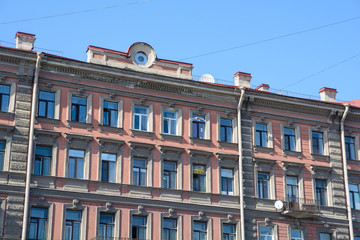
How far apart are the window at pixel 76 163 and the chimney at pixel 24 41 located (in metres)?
→ 4.91

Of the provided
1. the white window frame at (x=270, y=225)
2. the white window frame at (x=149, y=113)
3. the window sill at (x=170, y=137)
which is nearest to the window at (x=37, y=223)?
the white window frame at (x=149, y=113)

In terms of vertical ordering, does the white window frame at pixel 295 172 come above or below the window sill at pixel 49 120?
below

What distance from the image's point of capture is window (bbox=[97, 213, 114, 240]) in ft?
87.0

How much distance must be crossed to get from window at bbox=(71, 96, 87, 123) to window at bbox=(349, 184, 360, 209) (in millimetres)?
13808

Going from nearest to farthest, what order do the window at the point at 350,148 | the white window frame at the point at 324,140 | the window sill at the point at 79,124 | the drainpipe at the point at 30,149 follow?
the drainpipe at the point at 30,149 → the window sill at the point at 79,124 → the white window frame at the point at 324,140 → the window at the point at 350,148

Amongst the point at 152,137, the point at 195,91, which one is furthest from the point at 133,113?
the point at 195,91

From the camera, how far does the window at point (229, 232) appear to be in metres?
28.6

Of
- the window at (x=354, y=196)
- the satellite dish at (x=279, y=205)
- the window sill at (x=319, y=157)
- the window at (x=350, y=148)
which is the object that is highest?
the window at (x=350, y=148)

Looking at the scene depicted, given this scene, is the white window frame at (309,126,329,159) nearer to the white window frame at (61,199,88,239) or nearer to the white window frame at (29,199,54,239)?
the white window frame at (61,199,88,239)

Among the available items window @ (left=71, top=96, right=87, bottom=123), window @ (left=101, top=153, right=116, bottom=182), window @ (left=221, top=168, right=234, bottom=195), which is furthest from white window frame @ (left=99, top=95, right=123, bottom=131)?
window @ (left=221, top=168, right=234, bottom=195)

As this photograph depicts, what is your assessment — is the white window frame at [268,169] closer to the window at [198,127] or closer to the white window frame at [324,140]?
the white window frame at [324,140]

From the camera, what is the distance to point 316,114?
106 feet

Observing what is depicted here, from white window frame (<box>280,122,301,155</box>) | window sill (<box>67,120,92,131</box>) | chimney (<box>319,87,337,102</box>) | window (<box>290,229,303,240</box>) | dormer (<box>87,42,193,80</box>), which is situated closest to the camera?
window sill (<box>67,120,92,131</box>)

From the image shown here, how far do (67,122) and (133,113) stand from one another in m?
3.07
